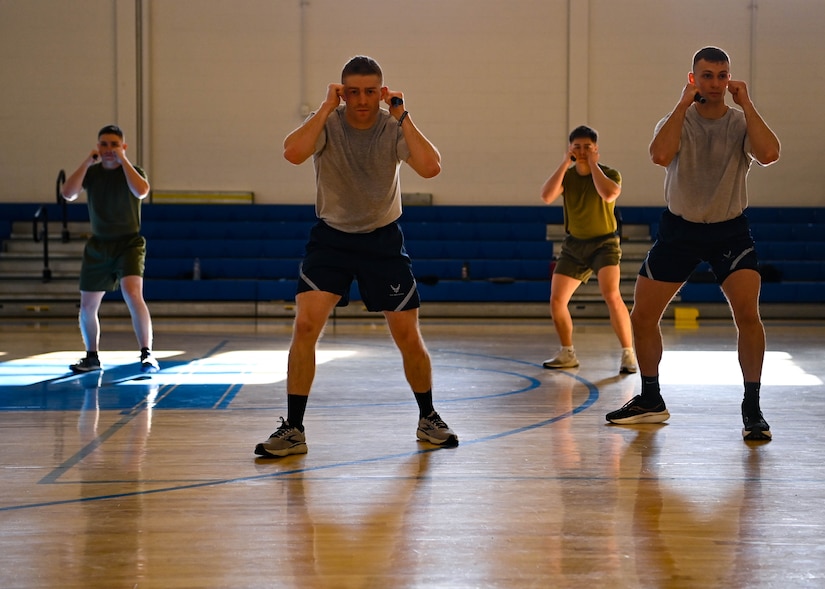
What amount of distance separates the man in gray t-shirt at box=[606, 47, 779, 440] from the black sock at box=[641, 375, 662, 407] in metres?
0.43

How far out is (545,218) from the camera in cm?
1275

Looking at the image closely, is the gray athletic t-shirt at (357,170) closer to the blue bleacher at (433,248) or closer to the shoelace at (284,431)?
the shoelace at (284,431)

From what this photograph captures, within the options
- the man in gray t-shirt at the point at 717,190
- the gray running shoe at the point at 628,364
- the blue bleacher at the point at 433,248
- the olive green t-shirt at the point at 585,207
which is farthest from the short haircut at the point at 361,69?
the blue bleacher at the point at 433,248

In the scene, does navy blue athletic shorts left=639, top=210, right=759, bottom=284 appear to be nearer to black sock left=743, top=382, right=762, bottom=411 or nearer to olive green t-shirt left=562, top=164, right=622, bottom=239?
black sock left=743, top=382, right=762, bottom=411

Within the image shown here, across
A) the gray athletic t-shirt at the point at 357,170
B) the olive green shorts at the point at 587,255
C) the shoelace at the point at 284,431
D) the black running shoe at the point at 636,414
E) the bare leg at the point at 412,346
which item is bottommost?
the black running shoe at the point at 636,414

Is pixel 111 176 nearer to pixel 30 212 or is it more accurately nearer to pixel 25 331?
pixel 25 331

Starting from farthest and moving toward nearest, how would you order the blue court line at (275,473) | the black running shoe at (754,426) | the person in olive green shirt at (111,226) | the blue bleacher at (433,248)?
the blue bleacher at (433,248)
the person in olive green shirt at (111,226)
the black running shoe at (754,426)
the blue court line at (275,473)

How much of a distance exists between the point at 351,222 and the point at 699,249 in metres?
1.42

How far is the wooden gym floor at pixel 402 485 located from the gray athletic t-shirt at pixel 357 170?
885mm

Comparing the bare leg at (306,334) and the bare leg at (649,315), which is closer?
the bare leg at (306,334)

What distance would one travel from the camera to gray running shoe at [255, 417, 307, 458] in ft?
11.6

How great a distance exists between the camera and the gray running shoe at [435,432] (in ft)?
12.3

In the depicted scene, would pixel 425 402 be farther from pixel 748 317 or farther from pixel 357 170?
pixel 748 317

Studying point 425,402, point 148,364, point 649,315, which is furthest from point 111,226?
point 649,315
